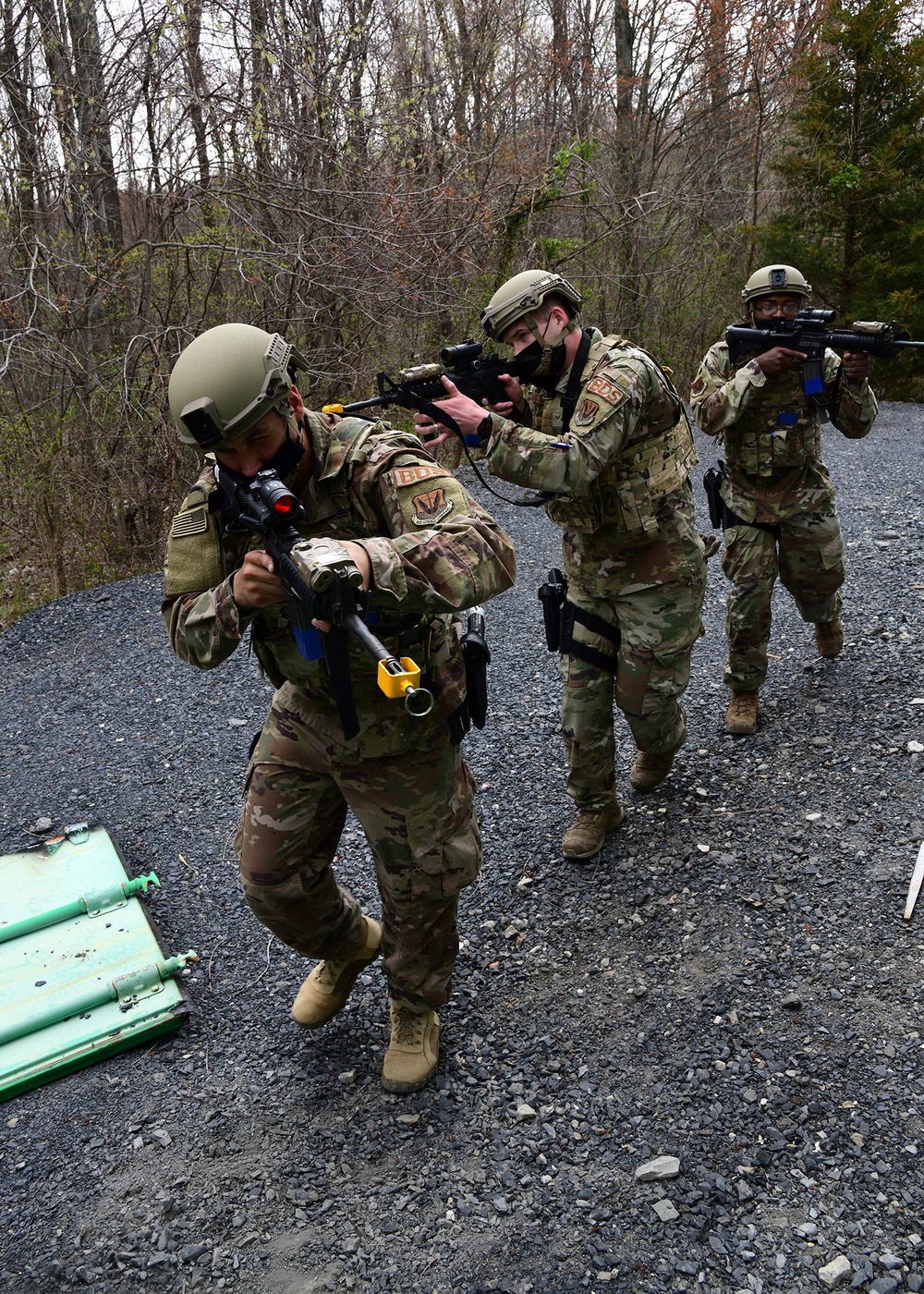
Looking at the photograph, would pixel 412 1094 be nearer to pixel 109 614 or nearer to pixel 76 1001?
pixel 76 1001

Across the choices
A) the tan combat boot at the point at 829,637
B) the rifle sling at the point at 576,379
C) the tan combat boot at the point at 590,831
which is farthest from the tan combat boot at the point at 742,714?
the rifle sling at the point at 576,379

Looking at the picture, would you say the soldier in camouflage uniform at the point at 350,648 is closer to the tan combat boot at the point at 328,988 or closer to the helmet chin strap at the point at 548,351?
the tan combat boot at the point at 328,988

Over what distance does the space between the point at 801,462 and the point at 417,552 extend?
293 cm

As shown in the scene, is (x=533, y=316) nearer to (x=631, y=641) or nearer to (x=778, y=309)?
(x=631, y=641)

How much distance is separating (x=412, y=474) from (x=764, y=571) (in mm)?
2679

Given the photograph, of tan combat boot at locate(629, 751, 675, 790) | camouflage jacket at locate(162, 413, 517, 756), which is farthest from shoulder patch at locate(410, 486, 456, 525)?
tan combat boot at locate(629, 751, 675, 790)

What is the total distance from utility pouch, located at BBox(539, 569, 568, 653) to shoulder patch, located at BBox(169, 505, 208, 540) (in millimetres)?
1586

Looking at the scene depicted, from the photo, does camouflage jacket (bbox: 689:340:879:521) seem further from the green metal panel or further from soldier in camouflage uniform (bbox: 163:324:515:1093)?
the green metal panel

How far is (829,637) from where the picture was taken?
193 inches

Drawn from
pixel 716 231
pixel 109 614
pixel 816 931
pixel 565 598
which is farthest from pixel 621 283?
pixel 816 931

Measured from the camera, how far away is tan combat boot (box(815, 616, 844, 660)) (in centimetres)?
488

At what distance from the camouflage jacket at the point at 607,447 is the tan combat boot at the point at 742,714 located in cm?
131

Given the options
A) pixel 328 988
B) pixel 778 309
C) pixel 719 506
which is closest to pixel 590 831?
pixel 328 988

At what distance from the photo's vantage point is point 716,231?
1251 cm
